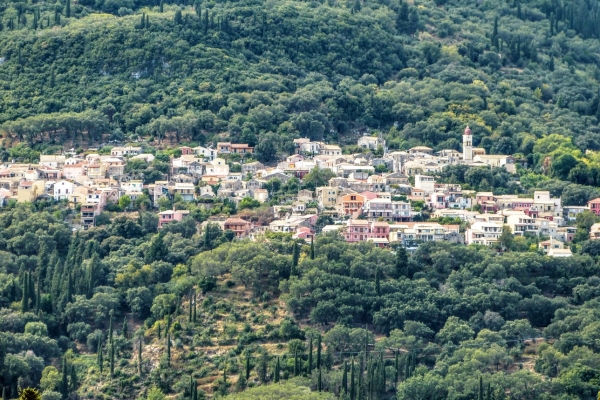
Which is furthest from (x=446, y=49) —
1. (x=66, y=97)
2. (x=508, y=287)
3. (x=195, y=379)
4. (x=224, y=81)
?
(x=195, y=379)

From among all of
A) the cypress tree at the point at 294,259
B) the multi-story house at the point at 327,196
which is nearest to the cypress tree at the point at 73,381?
the cypress tree at the point at 294,259

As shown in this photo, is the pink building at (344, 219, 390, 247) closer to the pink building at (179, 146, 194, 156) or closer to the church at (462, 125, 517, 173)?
the church at (462, 125, 517, 173)

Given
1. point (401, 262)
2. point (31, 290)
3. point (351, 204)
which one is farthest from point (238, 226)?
point (31, 290)

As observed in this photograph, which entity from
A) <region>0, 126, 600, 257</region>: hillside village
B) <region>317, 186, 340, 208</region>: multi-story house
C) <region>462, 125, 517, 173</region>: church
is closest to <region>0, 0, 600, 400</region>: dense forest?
<region>462, 125, 517, 173</region>: church

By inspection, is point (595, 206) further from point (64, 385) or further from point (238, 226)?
point (64, 385)

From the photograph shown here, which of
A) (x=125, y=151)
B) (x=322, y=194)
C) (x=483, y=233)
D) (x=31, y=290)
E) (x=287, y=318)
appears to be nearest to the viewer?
(x=287, y=318)

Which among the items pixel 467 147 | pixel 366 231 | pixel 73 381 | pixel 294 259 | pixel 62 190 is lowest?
pixel 73 381

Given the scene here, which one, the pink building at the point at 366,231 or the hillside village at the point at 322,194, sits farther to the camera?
the hillside village at the point at 322,194

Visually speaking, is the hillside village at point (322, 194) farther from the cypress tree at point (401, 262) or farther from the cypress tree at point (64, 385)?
the cypress tree at point (64, 385)
